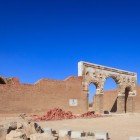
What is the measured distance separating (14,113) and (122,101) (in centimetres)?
1392

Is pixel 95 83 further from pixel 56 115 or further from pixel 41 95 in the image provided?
pixel 56 115

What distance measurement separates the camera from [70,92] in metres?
31.2

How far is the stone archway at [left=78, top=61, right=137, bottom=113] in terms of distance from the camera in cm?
3275

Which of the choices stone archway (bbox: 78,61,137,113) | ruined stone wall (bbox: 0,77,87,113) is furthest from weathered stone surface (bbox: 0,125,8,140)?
stone archway (bbox: 78,61,137,113)

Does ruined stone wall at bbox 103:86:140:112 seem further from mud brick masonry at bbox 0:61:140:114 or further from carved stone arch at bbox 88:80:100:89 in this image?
carved stone arch at bbox 88:80:100:89

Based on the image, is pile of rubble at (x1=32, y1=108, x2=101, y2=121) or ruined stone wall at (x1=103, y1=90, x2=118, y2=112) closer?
pile of rubble at (x1=32, y1=108, x2=101, y2=121)

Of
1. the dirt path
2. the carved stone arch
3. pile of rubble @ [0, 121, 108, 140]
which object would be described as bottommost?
the dirt path

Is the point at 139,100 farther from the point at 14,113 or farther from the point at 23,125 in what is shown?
the point at 23,125

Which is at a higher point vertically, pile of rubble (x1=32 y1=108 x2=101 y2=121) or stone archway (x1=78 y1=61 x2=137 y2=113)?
stone archway (x1=78 y1=61 x2=137 y2=113)

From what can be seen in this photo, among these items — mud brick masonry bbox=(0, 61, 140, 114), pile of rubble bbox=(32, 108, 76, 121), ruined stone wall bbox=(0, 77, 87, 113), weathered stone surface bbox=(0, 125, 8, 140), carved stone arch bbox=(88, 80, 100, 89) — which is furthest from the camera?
carved stone arch bbox=(88, 80, 100, 89)

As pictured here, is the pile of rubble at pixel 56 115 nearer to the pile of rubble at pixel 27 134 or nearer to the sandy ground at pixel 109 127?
the sandy ground at pixel 109 127

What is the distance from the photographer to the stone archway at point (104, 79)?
1289 inches

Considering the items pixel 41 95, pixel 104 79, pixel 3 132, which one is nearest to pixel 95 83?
pixel 104 79

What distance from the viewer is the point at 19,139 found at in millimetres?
10047
